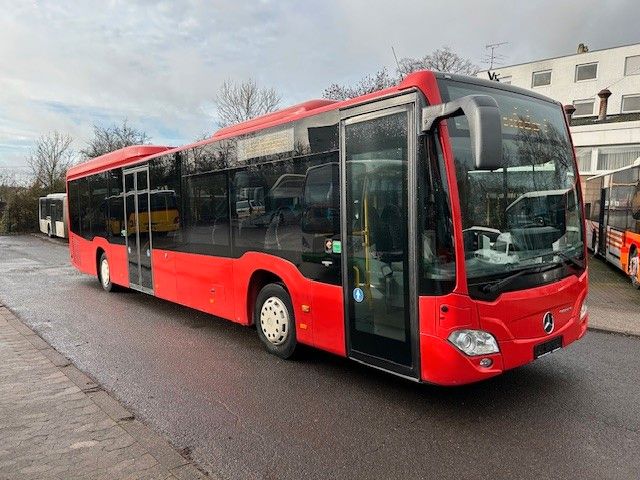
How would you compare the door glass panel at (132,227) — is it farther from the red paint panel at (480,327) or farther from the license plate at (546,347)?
the license plate at (546,347)

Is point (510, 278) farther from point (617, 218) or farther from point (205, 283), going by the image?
Answer: point (617, 218)

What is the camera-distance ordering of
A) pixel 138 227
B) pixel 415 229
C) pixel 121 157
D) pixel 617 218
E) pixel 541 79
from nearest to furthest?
pixel 415 229, pixel 138 227, pixel 121 157, pixel 617 218, pixel 541 79

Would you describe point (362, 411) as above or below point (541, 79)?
below

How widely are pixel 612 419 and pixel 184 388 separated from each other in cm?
390

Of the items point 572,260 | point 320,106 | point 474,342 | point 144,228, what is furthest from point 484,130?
point 144,228

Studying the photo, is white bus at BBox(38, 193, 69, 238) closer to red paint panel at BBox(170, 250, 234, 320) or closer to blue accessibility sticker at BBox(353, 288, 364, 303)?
red paint panel at BBox(170, 250, 234, 320)

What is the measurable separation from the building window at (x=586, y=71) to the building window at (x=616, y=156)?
12.4 metres

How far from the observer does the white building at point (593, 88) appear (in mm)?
27469

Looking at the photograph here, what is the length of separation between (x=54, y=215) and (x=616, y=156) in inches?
1333

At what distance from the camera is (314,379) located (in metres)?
5.04

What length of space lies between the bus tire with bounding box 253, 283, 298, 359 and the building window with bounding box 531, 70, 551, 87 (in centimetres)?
3902

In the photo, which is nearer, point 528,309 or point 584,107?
point 528,309

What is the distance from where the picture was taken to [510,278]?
391 cm

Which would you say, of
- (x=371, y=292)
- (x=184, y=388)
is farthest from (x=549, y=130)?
(x=184, y=388)
